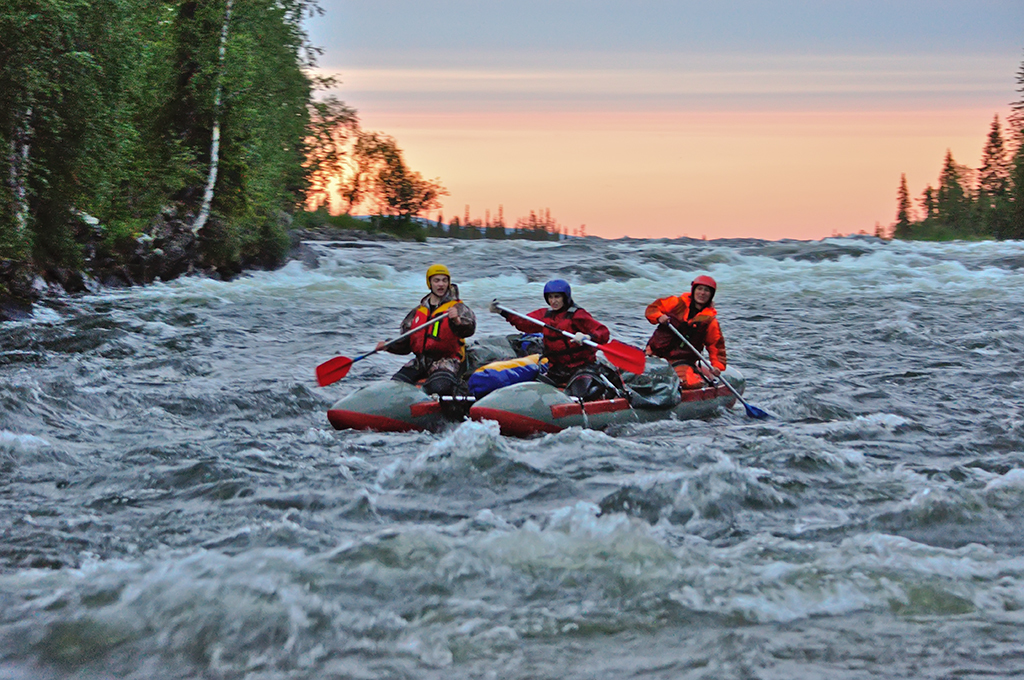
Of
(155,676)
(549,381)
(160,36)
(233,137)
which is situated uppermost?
(160,36)

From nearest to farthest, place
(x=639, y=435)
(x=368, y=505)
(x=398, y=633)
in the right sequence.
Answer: (x=398, y=633), (x=368, y=505), (x=639, y=435)

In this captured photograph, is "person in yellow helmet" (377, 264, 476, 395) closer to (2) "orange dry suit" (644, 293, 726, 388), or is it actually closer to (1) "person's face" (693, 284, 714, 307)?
(2) "orange dry suit" (644, 293, 726, 388)

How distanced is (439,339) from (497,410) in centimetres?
118

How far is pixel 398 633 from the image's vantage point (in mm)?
4676

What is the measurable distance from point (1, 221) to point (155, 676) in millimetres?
11426

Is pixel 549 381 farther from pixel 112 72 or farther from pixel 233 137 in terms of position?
pixel 233 137

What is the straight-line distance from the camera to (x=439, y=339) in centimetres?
885

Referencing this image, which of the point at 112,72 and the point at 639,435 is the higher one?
the point at 112,72

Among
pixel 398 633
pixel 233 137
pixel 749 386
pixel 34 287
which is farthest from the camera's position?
pixel 233 137

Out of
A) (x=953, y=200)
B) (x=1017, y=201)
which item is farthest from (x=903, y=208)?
(x=1017, y=201)

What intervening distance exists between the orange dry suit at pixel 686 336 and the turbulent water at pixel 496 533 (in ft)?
2.01

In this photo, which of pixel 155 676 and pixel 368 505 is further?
pixel 368 505

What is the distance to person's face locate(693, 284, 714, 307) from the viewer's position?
391 inches

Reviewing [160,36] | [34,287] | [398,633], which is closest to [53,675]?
[398,633]
